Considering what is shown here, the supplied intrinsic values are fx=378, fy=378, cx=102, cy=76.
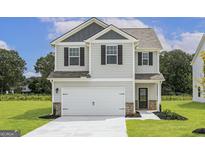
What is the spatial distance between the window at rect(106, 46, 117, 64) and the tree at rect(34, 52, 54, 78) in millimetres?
25480

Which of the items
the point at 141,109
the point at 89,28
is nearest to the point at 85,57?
the point at 89,28

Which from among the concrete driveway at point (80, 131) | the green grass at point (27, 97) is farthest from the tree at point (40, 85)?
the concrete driveway at point (80, 131)

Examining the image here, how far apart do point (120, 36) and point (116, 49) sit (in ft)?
2.94

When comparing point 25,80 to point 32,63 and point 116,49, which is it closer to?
point 32,63

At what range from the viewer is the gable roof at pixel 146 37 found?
29.0 meters

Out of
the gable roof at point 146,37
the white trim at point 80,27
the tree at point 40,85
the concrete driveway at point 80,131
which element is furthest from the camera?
the tree at point 40,85

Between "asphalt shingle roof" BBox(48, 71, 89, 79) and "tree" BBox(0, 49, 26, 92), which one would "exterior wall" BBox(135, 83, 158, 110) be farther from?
"tree" BBox(0, 49, 26, 92)

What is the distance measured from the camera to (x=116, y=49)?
25078mm

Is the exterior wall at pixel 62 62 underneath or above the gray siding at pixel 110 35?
underneath

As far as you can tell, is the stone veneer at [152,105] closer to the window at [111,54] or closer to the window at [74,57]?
the window at [111,54]

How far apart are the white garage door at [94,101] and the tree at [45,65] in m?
25.0

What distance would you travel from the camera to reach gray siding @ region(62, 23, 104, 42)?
26641 mm

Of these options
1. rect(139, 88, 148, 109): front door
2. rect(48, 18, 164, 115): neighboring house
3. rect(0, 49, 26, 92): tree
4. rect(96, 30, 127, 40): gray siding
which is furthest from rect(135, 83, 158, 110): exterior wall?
rect(0, 49, 26, 92): tree

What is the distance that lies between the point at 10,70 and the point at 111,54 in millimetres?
37072
